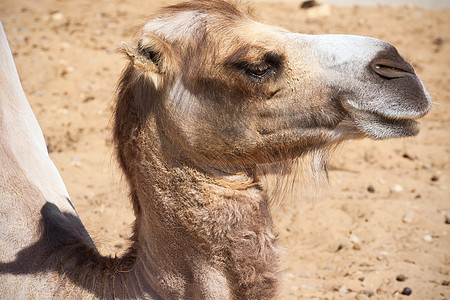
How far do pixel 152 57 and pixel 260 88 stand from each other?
50 centimetres

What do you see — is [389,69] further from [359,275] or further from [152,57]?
A: [359,275]

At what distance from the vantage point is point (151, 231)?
2.53 m

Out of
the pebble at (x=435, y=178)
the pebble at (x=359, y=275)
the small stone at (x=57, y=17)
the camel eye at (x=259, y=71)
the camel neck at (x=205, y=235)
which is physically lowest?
the pebble at (x=435, y=178)

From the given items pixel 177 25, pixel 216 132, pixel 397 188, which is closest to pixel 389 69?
pixel 216 132

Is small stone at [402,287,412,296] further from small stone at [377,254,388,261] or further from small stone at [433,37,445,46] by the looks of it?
small stone at [433,37,445,46]

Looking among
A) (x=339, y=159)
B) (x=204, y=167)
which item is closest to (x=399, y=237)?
(x=339, y=159)

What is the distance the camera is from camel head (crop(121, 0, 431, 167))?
2.35 metres

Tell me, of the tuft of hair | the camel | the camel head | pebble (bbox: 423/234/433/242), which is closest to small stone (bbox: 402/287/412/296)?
pebble (bbox: 423/234/433/242)

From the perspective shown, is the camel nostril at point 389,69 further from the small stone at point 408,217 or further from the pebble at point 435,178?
the pebble at point 435,178

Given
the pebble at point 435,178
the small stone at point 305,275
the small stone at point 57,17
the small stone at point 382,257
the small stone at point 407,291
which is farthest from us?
the small stone at point 57,17

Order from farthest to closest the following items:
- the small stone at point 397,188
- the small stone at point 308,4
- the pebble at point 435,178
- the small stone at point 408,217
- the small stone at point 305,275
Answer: the small stone at point 308,4 < the pebble at point 435,178 < the small stone at point 397,188 < the small stone at point 408,217 < the small stone at point 305,275

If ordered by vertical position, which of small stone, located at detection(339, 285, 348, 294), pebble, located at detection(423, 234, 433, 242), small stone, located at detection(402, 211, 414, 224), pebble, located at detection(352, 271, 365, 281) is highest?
small stone, located at detection(339, 285, 348, 294)

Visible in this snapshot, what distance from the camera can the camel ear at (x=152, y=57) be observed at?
2399 millimetres

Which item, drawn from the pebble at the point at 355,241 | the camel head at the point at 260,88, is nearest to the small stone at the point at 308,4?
the pebble at the point at 355,241
